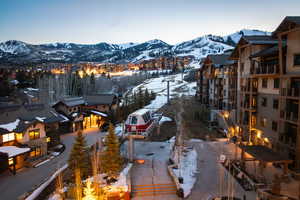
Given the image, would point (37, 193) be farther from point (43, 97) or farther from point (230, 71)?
point (43, 97)

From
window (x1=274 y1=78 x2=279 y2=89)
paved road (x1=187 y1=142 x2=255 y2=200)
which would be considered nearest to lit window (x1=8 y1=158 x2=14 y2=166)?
paved road (x1=187 y1=142 x2=255 y2=200)

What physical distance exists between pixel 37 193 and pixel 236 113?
936 inches

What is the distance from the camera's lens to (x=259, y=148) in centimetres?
1531

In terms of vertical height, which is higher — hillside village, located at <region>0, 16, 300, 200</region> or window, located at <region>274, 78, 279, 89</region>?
window, located at <region>274, 78, 279, 89</region>

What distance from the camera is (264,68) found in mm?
19156

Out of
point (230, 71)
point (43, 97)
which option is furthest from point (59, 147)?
point (43, 97)

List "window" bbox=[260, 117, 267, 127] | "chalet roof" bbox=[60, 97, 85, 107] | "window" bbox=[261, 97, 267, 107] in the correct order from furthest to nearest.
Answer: "chalet roof" bbox=[60, 97, 85, 107]
"window" bbox=[261, 97, 267, 107]
"window" bbox=[260, 117, 267, 127]

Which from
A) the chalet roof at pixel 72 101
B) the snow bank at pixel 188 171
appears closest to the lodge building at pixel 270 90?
the snow bank at pixel 188 171

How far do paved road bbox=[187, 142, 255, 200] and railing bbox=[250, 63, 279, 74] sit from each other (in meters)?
8.83

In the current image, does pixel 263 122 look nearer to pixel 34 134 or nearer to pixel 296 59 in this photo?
pixel 296 59

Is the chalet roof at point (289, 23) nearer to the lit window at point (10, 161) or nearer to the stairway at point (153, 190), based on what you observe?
the stairway at point (153, 190)

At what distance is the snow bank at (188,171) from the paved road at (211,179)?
0.35 metres

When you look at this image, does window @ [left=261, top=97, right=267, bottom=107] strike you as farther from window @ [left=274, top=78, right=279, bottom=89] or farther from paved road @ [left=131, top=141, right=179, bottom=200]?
paved road @ [left=131, top=141, right=179, bottom=200]

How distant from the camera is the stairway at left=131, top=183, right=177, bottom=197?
12.4 m
